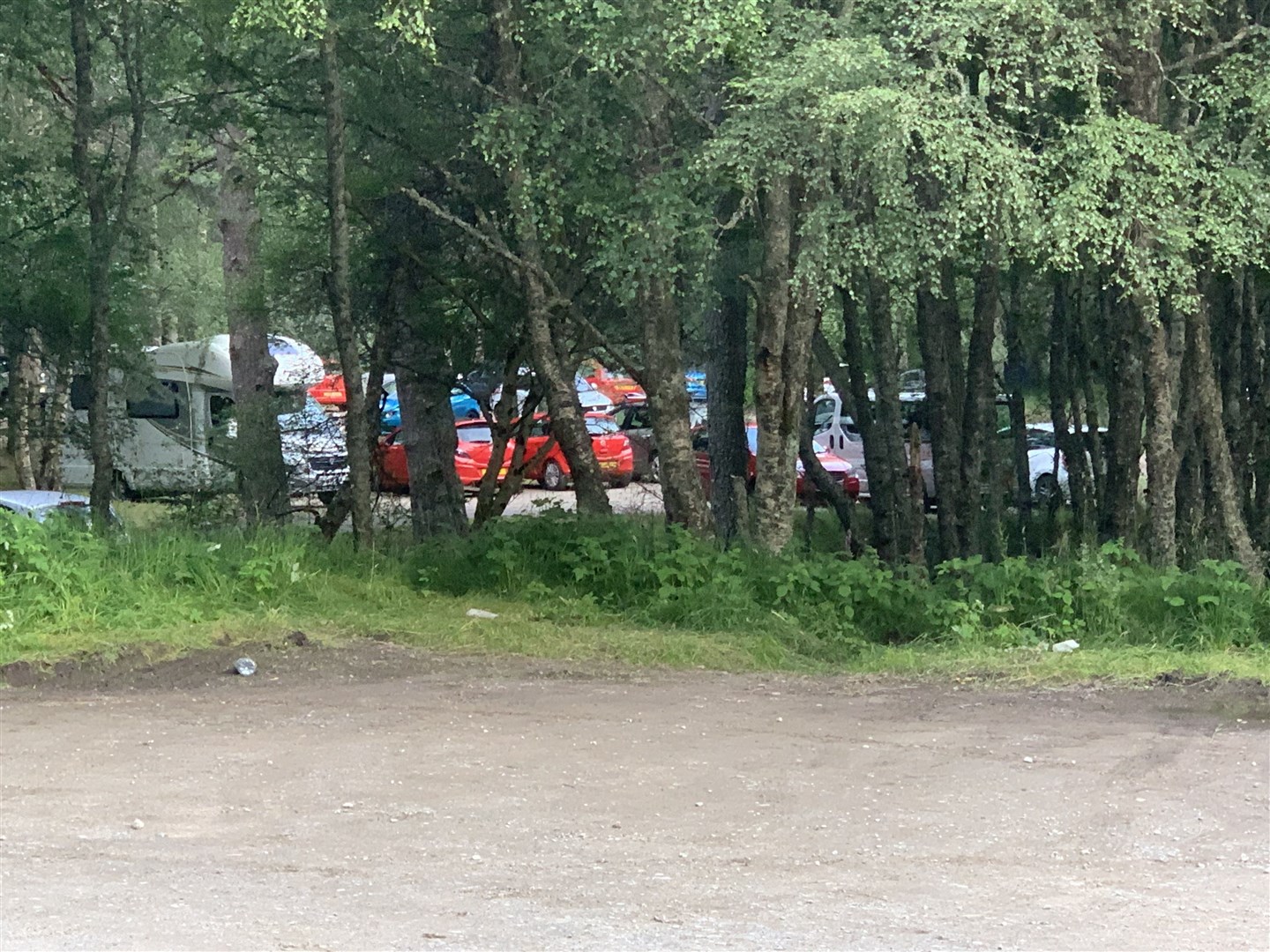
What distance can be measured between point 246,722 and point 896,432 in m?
9.42

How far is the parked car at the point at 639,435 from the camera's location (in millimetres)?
25344

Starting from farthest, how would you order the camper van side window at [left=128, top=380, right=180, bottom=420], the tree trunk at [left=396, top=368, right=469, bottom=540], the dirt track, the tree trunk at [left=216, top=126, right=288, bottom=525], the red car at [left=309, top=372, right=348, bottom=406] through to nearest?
1. the camper van side window at [left=128, top=380, right=180, bottom=420]
2. the red car at [left=309, top=372, right=348, bottom=406]
3. the tree trunk at [left=396, top=368, right=469, bottom=540]
4. the tree trunk at [left=216, top=126, right=288, bottom=525]
5. the dirt track

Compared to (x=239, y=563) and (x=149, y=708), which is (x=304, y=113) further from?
(x=149, y=708)

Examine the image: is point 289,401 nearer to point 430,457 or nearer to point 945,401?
point 430,457

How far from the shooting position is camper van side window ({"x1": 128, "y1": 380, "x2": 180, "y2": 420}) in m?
25.1

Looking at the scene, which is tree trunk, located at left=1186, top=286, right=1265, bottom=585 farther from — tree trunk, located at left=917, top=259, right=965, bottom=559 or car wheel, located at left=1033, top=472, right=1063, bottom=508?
car wheel, located at left=1033, top=472, right=1063, bottom=508

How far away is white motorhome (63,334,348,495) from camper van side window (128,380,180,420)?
0.05 feet

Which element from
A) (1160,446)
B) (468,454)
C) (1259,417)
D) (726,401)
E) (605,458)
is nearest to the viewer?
(1160,446)

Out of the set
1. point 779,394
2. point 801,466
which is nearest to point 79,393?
point 801,466

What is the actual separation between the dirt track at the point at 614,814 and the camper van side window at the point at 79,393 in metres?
12.2

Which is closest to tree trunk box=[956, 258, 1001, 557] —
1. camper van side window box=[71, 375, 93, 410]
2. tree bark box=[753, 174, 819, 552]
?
tree bark box=[753, 174, 819, 552]

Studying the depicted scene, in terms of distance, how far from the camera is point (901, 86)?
1036 centimetres

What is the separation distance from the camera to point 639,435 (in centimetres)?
2683

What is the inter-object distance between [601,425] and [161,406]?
755cm
